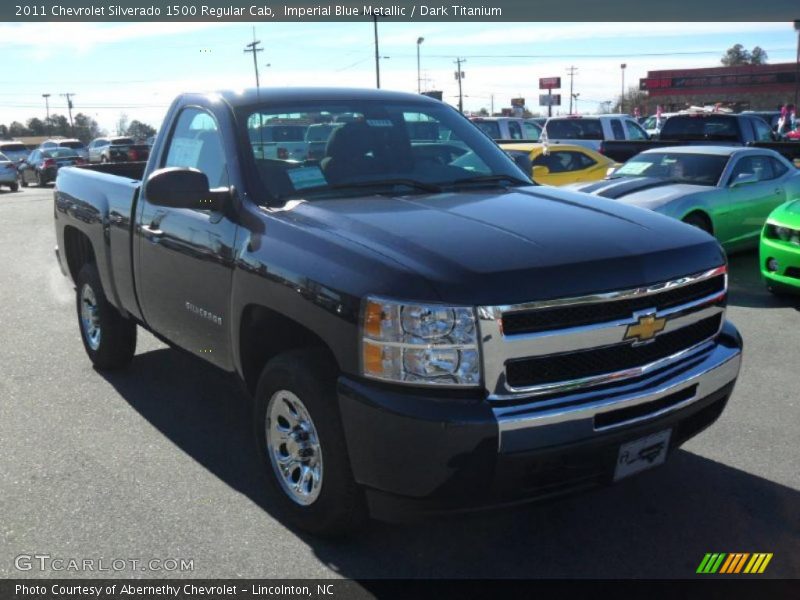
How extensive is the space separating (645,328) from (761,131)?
1545 centimetres

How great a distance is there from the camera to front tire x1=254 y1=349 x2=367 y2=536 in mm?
3275

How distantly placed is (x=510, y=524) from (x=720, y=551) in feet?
2.88

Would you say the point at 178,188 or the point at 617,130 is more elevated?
the point at 178,188

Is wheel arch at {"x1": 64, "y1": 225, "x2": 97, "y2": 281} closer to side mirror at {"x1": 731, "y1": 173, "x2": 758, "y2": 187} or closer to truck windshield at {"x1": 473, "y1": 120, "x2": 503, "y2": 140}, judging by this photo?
side mirror at {"x1": 731, "y1": 173, "x2": 758, "y2": 187}

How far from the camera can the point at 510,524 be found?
12.4 ft

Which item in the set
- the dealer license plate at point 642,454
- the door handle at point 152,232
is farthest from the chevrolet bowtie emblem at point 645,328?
the door handle at point 152,232

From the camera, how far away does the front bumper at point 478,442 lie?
9.56 feet

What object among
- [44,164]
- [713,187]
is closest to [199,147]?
[713,187]

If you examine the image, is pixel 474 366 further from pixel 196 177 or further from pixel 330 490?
pixel 196 177

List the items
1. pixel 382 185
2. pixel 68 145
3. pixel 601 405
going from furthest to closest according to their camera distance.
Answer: pixel 68 145 < pixel 382 185 < pixel 601 405

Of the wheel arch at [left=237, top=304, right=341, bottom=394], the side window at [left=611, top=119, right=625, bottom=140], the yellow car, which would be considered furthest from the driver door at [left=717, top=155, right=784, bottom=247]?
the side window at [left=611, top=119, right=625, bottom=140]

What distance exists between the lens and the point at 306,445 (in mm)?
3527

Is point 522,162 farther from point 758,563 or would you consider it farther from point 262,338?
point 758,563

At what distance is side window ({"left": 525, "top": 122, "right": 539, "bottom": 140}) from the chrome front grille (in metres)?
19.1
